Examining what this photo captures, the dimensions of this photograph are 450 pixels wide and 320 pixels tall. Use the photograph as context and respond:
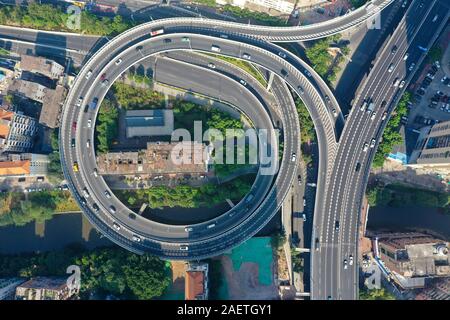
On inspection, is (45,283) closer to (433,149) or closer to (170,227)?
(170,227)

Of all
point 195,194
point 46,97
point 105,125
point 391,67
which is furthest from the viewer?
point 46,97

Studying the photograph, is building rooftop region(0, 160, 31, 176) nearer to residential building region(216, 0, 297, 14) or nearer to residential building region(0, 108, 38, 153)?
residential building region(0, 108, 38, 153)

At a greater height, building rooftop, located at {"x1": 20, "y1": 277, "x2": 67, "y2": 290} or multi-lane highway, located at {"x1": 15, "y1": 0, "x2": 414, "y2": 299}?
multi-lane highway, located at {"x1": 15, "y1": 0, "x2": 414, "y2": 299}

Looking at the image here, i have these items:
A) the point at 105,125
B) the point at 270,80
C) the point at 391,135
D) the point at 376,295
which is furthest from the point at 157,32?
the point at 376,295

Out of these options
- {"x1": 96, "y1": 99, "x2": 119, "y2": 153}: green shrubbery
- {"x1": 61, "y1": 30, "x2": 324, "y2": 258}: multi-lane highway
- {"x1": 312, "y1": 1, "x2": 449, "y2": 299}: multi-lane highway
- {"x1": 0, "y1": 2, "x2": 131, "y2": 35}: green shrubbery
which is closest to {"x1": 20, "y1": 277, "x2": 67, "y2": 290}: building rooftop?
{"x1": 61, "y1": 30, "x2": 324, "y2": 258}: multi-lane highway

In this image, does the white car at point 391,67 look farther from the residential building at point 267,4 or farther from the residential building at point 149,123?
the residential building at point 149,123

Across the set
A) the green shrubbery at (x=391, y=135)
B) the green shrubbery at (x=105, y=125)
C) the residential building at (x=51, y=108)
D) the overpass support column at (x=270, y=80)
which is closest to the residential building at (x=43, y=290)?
the green shrubbery at (x=105, y=125)
